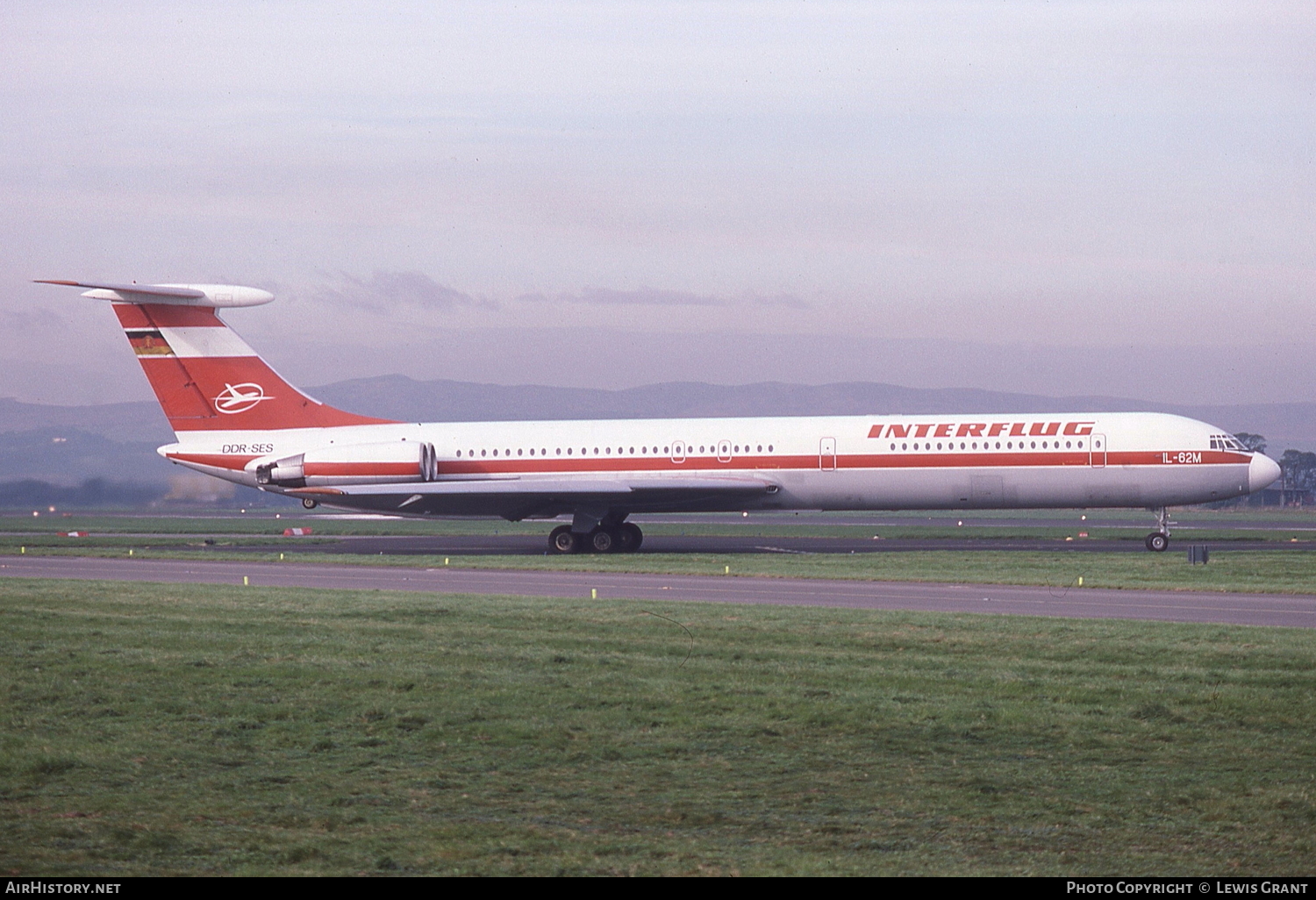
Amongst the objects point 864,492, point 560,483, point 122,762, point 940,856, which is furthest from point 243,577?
point 940,856

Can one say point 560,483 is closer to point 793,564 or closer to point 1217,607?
point 793,564

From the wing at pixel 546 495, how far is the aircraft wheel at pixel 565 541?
2.44 feet

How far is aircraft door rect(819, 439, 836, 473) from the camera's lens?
3894cm

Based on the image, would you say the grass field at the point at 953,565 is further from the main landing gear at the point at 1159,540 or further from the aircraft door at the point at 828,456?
the aircraft door at the point at 828,456

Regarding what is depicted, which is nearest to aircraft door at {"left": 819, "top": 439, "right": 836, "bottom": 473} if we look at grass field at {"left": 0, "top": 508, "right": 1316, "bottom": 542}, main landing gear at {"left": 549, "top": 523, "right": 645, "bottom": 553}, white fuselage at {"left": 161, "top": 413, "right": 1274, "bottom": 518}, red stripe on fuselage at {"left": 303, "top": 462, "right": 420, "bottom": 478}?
white fuselage at {"left": 161, "top": 413, "right": 1274, "bottom": 518}

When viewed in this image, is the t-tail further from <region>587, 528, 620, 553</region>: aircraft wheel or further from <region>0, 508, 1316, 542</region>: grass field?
<region>0, 508, 1316, 542</region>: grass field

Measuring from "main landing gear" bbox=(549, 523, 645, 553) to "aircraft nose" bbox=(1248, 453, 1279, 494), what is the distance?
17947 mm

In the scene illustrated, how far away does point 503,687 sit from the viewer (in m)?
14.8

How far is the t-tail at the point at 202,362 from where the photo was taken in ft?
135

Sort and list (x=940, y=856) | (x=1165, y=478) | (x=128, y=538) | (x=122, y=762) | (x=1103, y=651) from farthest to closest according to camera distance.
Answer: (x=128, y=538) → (x=1165, y=478) → (x=1103, y=651) → (x=122, y=762) → (x=940, y=856)

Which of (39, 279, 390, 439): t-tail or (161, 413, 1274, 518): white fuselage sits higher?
(39, 279, 390, 439): t-tail

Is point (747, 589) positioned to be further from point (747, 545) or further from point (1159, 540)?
point (747, 545)

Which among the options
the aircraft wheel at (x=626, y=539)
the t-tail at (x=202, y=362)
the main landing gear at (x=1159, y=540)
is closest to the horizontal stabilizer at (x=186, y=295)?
the t-tail at (x=202, y=362)
